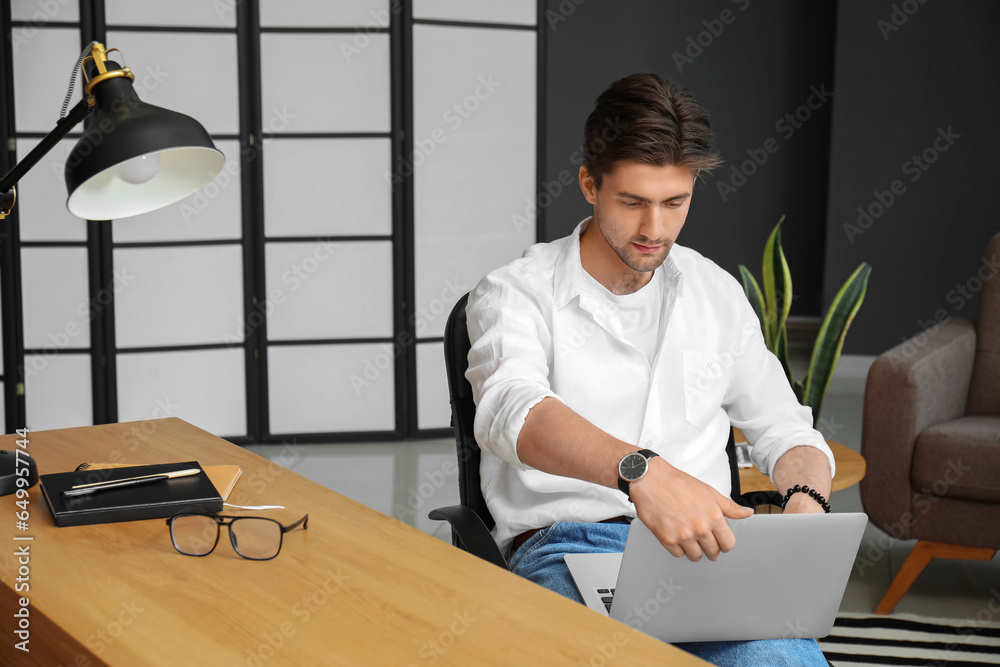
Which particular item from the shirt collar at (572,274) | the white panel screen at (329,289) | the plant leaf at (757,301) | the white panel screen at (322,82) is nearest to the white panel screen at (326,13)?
the white panel screen at (322,82)

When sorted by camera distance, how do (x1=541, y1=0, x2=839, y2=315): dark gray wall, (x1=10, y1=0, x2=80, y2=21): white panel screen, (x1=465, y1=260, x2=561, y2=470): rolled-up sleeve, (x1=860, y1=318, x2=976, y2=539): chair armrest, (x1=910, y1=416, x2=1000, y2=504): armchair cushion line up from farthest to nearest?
(x1=541, y1=0, x2=839, y2=315): dark gray wall < (x1=10, y1=0, x2=80, y2=21): white panel screen < (x1=860, y1=318, x2=976, y2=539): chair armrest < (x1=910, y1=416, x2=1000, y2=504): armchair cushion < (x1=465, y1=260, x2=561, y2=470): rolled-up sleeve

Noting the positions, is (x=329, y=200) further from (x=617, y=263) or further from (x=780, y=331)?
(x=617, y=263)

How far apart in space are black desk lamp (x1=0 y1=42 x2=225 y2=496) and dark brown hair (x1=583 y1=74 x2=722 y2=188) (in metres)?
0.59

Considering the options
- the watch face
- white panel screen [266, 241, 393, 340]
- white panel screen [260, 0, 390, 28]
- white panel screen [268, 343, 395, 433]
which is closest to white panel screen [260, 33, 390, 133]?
white panel screen [260, 0, 390, 28]

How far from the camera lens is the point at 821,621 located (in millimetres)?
1152

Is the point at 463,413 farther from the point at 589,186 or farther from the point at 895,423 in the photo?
the point at 895,423

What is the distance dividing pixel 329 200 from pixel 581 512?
296cm

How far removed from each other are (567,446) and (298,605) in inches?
17.4

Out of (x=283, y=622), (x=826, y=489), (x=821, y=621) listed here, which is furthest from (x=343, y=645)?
(x=826, y=489)

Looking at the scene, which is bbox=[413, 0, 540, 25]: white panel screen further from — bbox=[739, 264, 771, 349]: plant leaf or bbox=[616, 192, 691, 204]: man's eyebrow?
bbox=[616, 192, 691, 204]: man's eyebrow

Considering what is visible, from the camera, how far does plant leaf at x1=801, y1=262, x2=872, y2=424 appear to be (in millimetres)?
2746

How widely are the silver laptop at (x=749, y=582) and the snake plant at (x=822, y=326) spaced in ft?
5.35

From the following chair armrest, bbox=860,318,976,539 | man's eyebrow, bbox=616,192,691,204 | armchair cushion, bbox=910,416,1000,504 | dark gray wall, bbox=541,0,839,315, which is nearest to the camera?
man's eyebrow, bbox=616,192,691,204

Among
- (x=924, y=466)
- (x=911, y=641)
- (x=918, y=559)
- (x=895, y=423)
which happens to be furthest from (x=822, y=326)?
(x=911, y=641)
